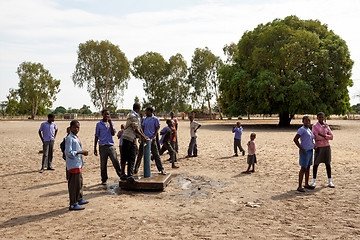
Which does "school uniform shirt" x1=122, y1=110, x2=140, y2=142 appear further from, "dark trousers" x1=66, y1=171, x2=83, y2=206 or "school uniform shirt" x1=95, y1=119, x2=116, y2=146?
"dark trousers" x1=66, y1=171, x2=83, y2=206

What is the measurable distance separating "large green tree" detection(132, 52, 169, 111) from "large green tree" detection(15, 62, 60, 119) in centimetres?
2307

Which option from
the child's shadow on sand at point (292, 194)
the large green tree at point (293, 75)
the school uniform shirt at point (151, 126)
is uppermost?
the large green tree at point (293, 75)

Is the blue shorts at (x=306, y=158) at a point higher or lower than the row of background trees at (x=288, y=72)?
lower

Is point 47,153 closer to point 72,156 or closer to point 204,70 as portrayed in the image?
point 72,156

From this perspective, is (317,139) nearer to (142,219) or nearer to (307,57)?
(142,219)

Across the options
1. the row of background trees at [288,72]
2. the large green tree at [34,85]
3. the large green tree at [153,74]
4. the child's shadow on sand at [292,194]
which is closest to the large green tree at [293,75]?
the row of background trees at [288,72]

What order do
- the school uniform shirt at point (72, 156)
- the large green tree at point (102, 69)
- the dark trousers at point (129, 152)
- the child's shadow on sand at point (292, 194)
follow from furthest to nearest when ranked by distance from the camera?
the large green tree at point (102, 69) < the dark trousers at point (129, 152) < the child's shadow on sand at point (292, 194) < the school uniform shirt at point (72, 156)

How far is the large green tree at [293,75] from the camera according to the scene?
28.6m

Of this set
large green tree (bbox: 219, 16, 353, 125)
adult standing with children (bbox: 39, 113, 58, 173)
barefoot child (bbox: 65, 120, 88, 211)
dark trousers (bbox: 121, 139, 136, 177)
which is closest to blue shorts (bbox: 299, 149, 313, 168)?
dark trousers (bbox: 121, 139, 136, 177)

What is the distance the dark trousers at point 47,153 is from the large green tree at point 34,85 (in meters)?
66.7

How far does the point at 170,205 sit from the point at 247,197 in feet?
5.76

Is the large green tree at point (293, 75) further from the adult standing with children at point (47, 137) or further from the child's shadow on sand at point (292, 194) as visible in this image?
the adult standing with children at point (47, 137)

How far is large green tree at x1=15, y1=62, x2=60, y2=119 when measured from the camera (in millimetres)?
67688

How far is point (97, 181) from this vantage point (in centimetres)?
768
